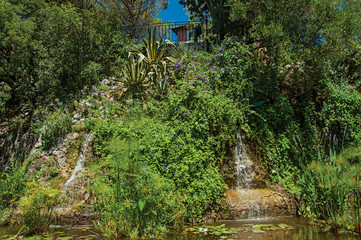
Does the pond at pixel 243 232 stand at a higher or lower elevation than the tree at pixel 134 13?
lower

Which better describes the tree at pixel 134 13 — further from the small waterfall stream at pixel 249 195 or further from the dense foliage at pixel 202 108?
the small waterfall stream at pixel 249 195

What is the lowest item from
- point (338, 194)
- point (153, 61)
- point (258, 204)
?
point (258, 204)

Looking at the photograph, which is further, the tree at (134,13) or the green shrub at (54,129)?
the tree at (134,13)

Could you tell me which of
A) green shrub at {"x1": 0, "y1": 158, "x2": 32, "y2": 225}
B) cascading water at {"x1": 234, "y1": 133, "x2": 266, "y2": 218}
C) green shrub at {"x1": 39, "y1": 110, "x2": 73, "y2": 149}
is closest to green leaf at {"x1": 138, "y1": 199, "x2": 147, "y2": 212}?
cascading water at {"x1": 234, "y1": 133, "x2": 266, "y2": 218}

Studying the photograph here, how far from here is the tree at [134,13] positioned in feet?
49.7

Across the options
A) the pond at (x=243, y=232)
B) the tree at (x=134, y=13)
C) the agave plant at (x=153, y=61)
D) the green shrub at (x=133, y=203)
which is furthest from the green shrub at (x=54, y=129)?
the tree at (x=134, y=13)

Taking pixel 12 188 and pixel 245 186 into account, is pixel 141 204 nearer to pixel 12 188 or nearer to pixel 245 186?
pixel 245 186

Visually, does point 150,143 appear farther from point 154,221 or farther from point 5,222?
point 5,222

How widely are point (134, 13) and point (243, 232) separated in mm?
15285

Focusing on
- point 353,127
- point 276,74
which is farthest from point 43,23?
point 353,127

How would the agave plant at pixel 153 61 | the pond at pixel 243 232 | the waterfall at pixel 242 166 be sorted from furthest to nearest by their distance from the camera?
the agave plant at pixel 153 61 < the waterfall at pixel 242 166 < the pond at pixel 243 232

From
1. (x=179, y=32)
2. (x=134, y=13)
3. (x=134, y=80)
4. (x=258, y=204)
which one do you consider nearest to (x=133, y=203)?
(x=258, y=204)

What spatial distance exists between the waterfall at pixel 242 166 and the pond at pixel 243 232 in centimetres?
136

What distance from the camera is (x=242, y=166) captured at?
6219mm
